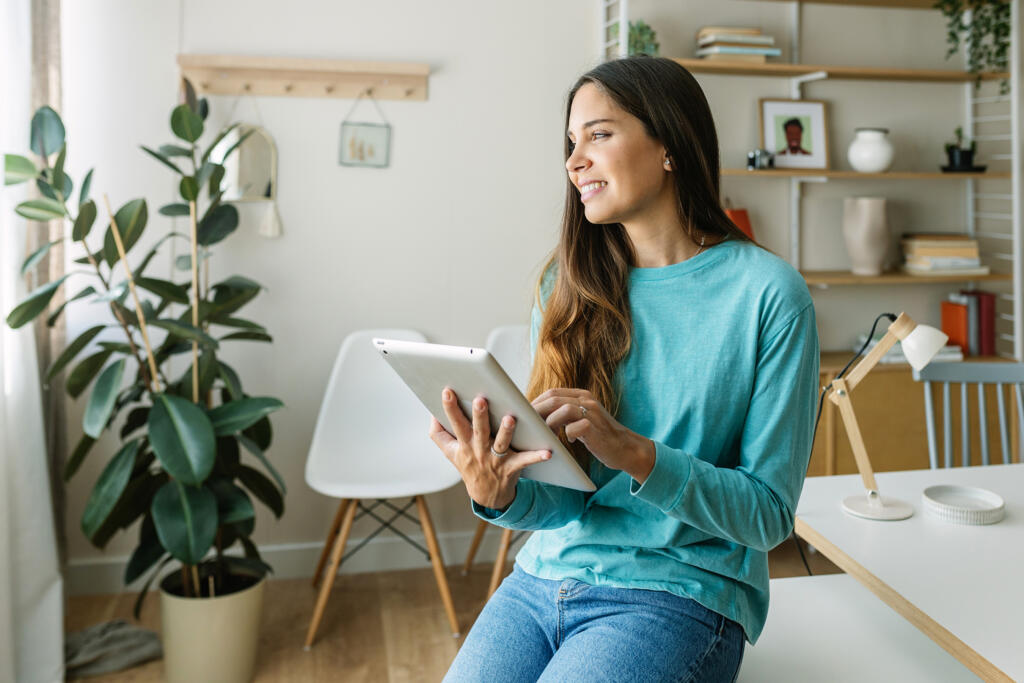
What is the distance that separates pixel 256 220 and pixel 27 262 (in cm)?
86

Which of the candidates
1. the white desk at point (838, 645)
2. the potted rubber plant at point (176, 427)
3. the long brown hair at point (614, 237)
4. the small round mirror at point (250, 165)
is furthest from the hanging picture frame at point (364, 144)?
the white desk at point (838, 645)

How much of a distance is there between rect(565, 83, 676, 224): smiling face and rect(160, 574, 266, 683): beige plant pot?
5.31 ft

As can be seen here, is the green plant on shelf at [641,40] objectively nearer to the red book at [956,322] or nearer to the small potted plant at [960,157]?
the small potted plant at [960,157]

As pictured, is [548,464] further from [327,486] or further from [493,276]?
[493,276]

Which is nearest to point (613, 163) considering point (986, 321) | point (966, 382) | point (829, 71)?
point (966, 382)

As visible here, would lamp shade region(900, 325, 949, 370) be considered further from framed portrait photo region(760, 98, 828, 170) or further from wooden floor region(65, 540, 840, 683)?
framed portrait photo region(760, 98, 828, 170)

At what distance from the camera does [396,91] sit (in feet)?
10.1

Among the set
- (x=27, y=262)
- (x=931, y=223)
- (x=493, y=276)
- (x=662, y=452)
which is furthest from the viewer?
(x=931, y=223)

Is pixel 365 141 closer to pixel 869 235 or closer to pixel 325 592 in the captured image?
pixel 325 592

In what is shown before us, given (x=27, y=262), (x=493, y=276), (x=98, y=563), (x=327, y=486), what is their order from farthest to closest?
(x=493, y=276), (x=98, y=563), (x=327, y=486), (x=27, y=262)

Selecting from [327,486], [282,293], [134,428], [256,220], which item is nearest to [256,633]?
[327,486]

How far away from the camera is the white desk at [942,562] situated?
47.6 inches

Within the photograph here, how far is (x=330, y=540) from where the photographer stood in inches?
117

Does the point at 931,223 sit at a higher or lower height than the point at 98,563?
higher
